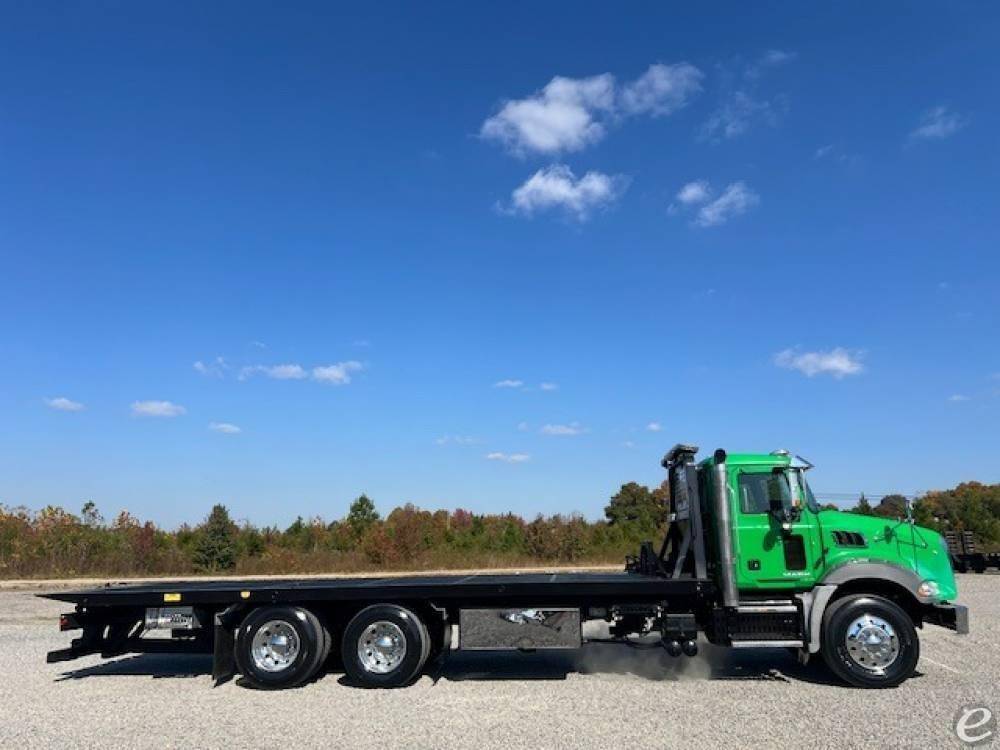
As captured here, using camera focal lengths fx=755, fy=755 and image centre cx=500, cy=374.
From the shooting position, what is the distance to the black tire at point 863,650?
28.9 feet

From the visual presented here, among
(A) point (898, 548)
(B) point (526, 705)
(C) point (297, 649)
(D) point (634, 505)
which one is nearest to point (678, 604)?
(B) point (526, 705)

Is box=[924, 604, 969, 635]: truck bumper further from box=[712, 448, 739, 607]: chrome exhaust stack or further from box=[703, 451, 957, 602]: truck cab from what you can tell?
box=[712, 448, 739, 607]: chrome exhaust stack

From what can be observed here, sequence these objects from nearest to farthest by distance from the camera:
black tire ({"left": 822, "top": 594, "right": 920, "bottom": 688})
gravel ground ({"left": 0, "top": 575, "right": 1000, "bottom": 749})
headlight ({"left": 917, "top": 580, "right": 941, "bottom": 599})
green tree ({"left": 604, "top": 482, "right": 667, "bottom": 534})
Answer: gravel ground ({"left": 0, "top": 575, "right": 1000, "bottom": 749})
black tire ({"left": 822, "top": 594, "right": 920, "bottom": 688})
headlight ({"left": 917, "top": 580, "right": 941, "bottom": 599})
green tree ({"left": 604, "top": 482, "right": 667, "bottom": 534})

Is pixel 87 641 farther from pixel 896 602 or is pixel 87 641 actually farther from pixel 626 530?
pixel 626 530

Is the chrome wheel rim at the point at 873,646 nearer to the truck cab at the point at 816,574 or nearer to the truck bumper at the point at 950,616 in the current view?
the truck cab at the point at 816,574

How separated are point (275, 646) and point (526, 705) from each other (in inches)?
132

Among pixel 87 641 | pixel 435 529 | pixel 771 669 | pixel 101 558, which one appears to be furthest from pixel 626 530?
pixel 87 641

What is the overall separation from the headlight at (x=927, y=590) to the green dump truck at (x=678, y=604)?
1cm

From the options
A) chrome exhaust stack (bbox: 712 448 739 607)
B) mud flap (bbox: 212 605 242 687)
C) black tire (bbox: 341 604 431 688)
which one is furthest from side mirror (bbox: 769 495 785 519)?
mud flap (bbox: 212 605 242 687)

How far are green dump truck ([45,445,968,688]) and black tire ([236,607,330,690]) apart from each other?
0.6 inches

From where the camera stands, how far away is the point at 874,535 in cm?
945

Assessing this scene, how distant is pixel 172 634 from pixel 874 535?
360 inches

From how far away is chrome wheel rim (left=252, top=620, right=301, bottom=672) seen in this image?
9.38m

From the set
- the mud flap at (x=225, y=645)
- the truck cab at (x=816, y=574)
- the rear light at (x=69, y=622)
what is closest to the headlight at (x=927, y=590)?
the truck cab at (x=816, y=574)
